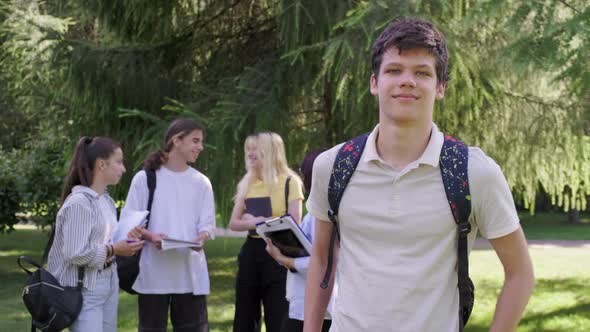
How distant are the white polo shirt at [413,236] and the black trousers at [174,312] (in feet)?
11.6

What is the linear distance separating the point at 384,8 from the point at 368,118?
4.20 feet

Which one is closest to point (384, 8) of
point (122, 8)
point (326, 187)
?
point (122, 8)

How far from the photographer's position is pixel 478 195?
87.7 inches

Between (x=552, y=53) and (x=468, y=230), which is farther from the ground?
(x=552, y=53)

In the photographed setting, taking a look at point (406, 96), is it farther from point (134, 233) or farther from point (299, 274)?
point (134, 233)

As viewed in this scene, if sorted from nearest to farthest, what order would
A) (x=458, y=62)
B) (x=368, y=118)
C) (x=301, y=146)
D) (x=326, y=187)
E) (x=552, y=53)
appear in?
(x=326, y=187) → (x=552, y=53) → (x=458, y=62) → (x=368, y=118) → (x=301, y=146)

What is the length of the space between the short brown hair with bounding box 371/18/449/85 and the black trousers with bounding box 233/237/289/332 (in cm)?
402

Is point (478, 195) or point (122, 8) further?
point (122, 8)

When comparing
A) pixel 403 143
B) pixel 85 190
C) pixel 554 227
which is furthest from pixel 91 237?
pixel 554 227

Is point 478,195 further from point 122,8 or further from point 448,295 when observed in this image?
point 122,8

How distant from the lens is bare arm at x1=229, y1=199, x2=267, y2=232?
20.3ft

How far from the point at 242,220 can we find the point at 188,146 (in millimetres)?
824

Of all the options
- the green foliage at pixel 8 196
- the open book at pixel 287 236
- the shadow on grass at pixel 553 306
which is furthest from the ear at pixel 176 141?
the green foliage at pixel 8 196

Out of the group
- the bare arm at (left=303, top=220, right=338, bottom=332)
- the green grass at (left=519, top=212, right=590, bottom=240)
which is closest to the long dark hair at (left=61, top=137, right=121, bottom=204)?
the bare arm at (left=303, top=220, right=338, bottom=332)
